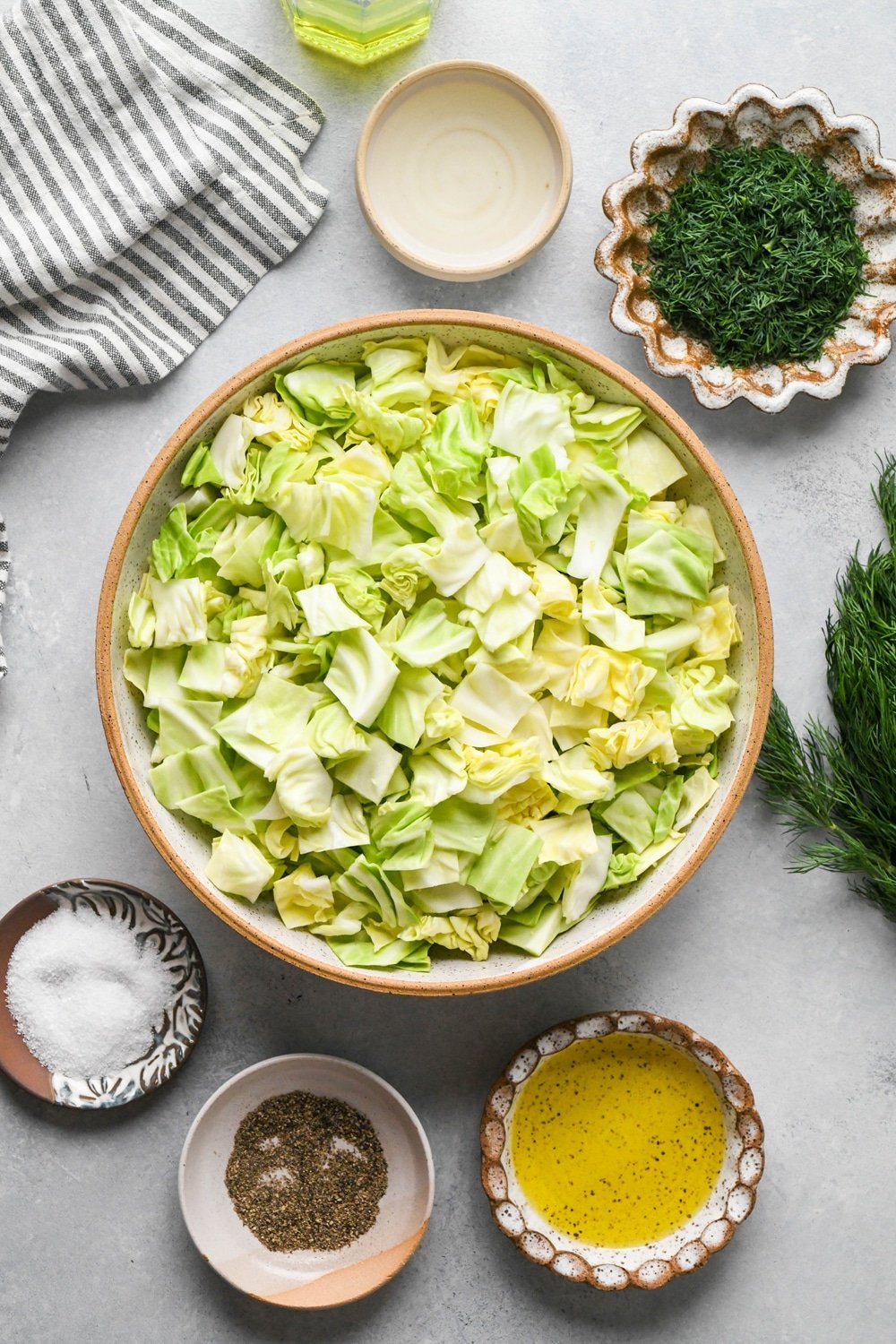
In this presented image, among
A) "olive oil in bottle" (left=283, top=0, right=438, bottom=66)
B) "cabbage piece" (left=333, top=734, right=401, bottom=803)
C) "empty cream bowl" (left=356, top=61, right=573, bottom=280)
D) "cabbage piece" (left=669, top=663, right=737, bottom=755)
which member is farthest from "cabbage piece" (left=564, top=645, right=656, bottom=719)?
"olive oil in bottle" (left=283, top=0, right=438, bottom=66)

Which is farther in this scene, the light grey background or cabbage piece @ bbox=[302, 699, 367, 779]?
the light grey background

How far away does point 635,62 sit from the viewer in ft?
7.73

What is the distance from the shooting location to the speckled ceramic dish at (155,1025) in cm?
221

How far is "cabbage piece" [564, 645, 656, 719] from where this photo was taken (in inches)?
75.2

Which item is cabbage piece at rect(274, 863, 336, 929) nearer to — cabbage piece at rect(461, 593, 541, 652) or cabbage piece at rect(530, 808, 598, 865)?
cabbage piece at rect(530, 808, 598, 865)

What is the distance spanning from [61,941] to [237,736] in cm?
64

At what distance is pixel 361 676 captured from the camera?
6.24ft

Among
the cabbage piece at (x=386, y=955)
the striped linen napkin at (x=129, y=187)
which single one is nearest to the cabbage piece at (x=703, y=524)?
the cabbage piece at (x=386, y=955)

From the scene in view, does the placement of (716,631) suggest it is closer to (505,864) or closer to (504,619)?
(504,619)

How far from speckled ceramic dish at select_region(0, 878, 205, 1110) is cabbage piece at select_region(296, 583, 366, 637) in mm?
708

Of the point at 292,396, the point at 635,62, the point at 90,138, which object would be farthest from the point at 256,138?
the point at 635,62

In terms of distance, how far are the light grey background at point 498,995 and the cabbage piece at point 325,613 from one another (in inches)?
25.2

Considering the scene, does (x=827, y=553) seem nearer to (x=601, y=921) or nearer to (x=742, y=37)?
(x=601, y=921)

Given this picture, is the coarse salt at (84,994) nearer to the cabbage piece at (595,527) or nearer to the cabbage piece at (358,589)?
the cabbage piece at (358,589)
